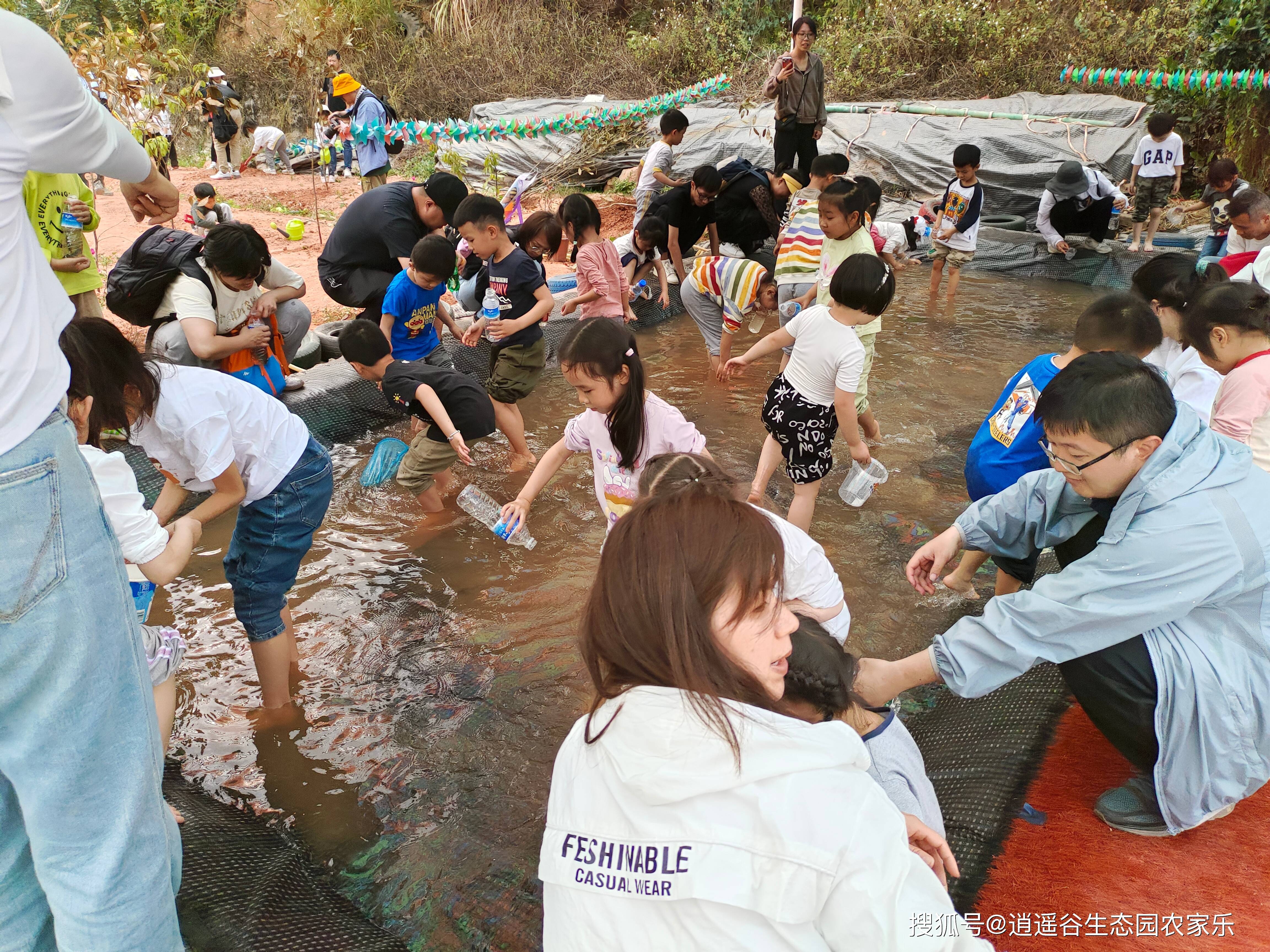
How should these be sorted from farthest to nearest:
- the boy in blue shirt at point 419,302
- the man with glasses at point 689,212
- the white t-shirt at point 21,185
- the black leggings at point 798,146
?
the black leggings at point 798,146
the man with glasses at point 689,212
the boy in blue shirt at point 419,302
the white t-shirt at point 21,185

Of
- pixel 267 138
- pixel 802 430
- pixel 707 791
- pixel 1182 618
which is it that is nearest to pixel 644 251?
pixel 802 430

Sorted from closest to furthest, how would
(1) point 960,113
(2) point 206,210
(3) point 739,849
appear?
(3) point 739,849 < (2) point 206,210 < (1) point 960,113

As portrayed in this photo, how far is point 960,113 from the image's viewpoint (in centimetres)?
949

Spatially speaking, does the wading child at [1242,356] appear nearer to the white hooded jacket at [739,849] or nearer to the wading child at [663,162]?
the white hooded jacket at [739,849]

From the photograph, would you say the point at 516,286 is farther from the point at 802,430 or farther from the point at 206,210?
the point at 206,210

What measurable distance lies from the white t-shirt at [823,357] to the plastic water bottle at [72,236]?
312cm

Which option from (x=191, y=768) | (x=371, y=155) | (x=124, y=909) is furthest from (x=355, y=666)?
(x=371, y=155)

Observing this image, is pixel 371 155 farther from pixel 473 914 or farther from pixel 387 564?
pixel 473 914

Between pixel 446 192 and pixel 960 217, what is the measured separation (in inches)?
171

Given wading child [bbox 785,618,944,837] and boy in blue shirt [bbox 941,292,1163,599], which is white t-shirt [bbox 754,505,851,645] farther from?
boy in blue shirt [bbox 941,292,1163,599]

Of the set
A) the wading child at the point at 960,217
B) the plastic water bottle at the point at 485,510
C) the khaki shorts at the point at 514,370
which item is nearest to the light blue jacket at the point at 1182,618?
the plastic water bottle at the point at 485,510

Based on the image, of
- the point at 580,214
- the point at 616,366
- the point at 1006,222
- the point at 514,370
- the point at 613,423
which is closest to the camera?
the point at 616,366

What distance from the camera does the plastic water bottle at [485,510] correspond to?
385 centimetres

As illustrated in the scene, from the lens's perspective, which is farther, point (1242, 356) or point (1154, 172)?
point (1154, 172)
